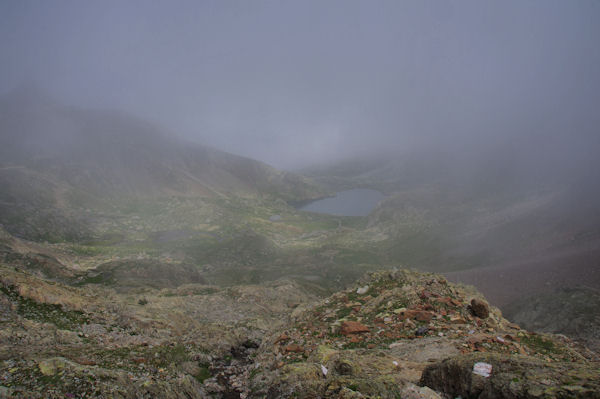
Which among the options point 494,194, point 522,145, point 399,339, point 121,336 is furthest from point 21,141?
point 522,145

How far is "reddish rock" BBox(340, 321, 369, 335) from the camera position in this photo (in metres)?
17.6

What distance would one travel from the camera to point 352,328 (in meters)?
17.8

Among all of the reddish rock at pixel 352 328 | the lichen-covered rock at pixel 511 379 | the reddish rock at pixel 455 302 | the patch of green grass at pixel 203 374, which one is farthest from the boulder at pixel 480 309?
the patch of green grass at pixel 203 374

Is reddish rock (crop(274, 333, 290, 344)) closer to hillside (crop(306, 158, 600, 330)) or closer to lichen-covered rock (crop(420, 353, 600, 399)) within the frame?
lichen-covered rock (crop(420, 353, 600, 399))

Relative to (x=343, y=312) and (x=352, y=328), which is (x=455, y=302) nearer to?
(x=352, y=328)

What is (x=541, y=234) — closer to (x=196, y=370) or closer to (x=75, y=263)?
(x=196, y=370)

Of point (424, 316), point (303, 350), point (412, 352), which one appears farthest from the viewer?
point (424, 316)

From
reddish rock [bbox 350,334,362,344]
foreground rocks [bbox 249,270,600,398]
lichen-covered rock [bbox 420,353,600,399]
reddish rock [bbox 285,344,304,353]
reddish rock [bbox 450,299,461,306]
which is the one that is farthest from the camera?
reddish rock [bbox 450,299,461,306]

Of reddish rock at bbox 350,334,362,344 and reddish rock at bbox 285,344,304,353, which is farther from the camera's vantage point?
reddish rock at bbox 285,344,304,353

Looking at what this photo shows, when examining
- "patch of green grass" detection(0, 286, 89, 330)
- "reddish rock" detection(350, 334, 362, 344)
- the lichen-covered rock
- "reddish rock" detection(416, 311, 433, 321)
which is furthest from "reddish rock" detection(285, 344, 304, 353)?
"patch of green grass" detection(0, 286, 89, 330)

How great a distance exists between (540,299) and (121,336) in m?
50.0

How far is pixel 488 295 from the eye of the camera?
52500 mm

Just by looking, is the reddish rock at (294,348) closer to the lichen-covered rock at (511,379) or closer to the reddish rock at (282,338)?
the reddish rock at (282,338)

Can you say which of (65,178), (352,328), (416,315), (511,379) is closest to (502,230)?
(416,315)
